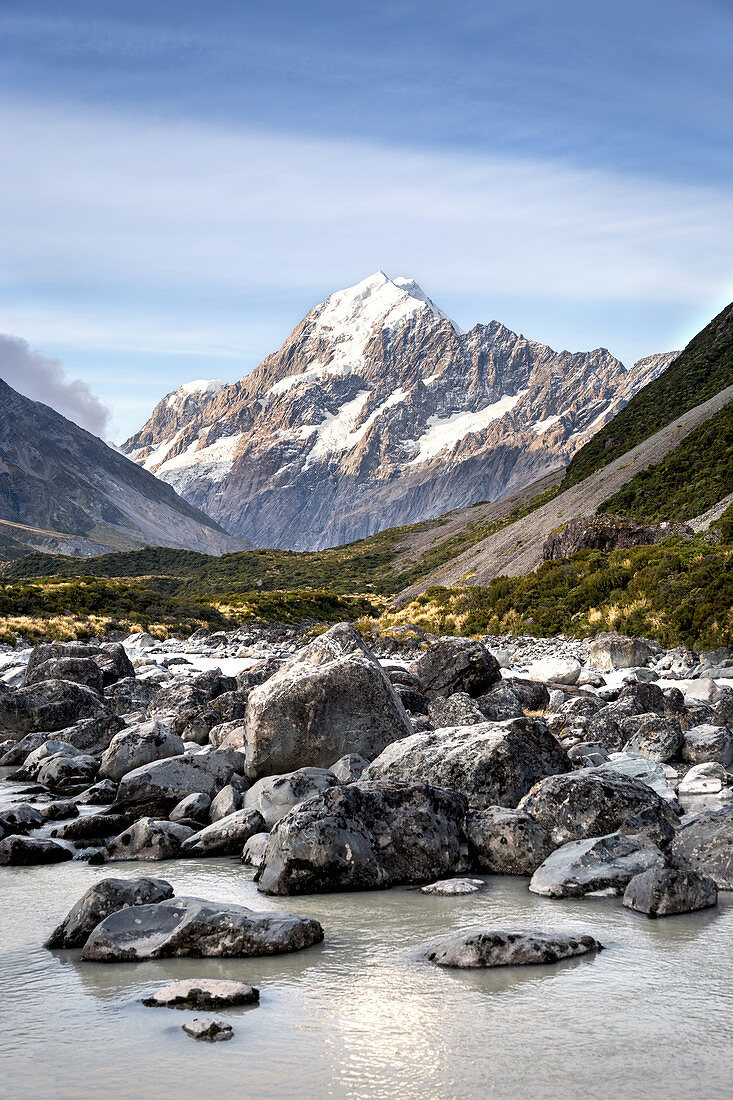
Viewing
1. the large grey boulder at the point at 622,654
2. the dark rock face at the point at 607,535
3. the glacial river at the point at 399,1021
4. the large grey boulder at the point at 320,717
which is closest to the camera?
the glacial river at the point at 399,1021

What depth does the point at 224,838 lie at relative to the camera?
11469 millimetres

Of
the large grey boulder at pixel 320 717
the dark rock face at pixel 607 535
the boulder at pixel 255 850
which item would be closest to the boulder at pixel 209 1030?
the boulder at pixel 255 850

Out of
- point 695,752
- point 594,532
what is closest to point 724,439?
point 594,532

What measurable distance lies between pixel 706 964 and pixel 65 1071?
4832 millimetres

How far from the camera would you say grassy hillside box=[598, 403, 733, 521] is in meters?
57.7

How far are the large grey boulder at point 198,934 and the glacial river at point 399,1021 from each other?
0.14m

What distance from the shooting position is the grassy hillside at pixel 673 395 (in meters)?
92.6

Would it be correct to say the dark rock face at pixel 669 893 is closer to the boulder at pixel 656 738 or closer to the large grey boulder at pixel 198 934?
the large grey boulder at pixel 198 934

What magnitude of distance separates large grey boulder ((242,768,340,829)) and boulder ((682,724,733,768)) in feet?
23.3

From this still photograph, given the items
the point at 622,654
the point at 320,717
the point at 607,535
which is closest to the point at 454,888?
the point at 320,717

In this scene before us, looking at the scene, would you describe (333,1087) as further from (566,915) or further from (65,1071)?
(566,915)

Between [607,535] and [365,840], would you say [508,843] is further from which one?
[607,535]

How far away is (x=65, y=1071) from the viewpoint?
206 inches

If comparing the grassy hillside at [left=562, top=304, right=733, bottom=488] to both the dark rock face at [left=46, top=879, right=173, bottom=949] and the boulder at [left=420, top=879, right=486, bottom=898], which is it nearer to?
the boulder at [left=420, top=879, right=486, bottom=898]
